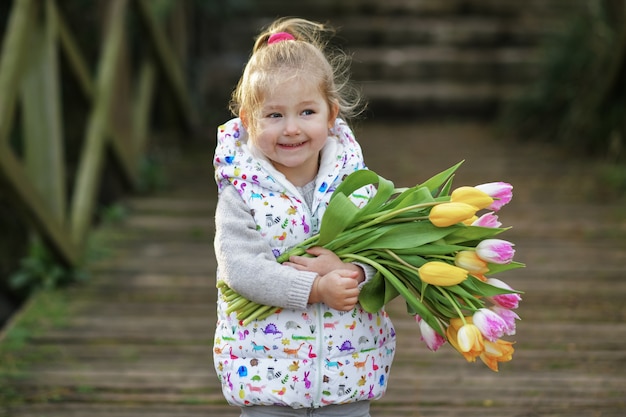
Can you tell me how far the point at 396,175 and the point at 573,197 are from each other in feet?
3.61

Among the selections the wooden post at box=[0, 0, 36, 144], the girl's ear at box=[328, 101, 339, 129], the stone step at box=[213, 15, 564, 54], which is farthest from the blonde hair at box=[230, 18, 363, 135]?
the stone step at box=[213, 15, 564, 54]

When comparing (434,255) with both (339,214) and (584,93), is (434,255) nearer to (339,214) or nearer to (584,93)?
(339,214)

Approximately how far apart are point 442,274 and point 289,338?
377mm

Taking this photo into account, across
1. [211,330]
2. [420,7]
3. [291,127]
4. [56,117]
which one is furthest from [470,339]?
[420,7]

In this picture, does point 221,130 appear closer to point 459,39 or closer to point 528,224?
point 528,224

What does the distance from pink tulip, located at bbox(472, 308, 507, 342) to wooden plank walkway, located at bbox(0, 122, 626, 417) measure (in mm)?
1074

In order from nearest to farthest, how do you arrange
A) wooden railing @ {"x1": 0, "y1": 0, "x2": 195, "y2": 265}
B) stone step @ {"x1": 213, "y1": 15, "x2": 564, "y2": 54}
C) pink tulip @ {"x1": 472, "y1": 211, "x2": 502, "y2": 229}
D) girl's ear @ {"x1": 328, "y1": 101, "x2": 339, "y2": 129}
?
1. pink tulip @ {"x1": 472, "y1": 211, "x2": 502, "y2": 229}
2. girl's ear @ {"x1": 328, "y1": 101, "x2": 339, "y2": 129}
3. wooden railing @ {"x1": 0, "y1": 0, "x2": 195, "y2": 265}
4. stone step @ {"x1": 213, "y1": 15, "x2": 564, "y2": 54}

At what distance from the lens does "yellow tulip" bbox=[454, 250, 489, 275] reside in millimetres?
2152

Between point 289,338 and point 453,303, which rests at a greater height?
point 453,303

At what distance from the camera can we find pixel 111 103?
220 inches

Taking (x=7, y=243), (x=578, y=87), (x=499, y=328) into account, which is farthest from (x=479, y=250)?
(x=578, y=87)

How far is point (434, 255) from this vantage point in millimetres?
2182

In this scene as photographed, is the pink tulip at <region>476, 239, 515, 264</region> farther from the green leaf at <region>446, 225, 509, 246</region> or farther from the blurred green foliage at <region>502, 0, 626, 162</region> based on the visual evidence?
the blurred green foliage at <region>502, 0, 626, 162</region>

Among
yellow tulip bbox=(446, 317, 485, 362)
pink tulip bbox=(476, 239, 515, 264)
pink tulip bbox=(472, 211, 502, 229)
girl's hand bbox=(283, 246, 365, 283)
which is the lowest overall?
yellow tulip bbox=(446, 317, 485, 362)
